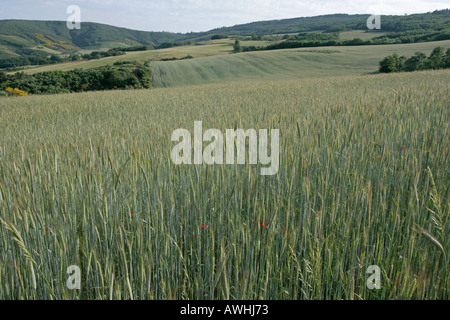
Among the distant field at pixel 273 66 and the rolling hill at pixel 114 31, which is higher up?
the rolling hill at pixel 114 31

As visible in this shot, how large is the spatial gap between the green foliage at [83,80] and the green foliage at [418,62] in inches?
751

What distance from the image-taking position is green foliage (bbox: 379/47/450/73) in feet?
71.5

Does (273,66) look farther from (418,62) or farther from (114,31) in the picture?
(114,31)

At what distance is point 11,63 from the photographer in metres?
51.4

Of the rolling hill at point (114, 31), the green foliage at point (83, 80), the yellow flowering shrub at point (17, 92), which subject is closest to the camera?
the yellow flowering shrub at point (17, 92)

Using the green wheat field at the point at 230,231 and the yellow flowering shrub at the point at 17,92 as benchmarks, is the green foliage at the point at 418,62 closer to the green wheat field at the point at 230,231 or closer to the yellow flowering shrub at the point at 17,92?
the green wheat field at the point at 230,231

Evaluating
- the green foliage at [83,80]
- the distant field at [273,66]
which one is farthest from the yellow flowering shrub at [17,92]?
the distant field at [273,66]

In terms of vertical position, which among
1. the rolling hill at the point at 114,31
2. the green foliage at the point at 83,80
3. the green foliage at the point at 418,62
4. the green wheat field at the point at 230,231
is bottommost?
the green wheat field at the point at 230,231

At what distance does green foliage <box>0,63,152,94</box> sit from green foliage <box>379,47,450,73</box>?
62.6ft

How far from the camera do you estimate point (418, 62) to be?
23.6 metres

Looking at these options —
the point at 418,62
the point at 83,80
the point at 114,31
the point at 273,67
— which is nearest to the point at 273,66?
the point at 273,67

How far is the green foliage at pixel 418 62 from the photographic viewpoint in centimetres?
2180

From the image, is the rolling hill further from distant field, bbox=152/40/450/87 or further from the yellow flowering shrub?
the yellow flowering shrub
